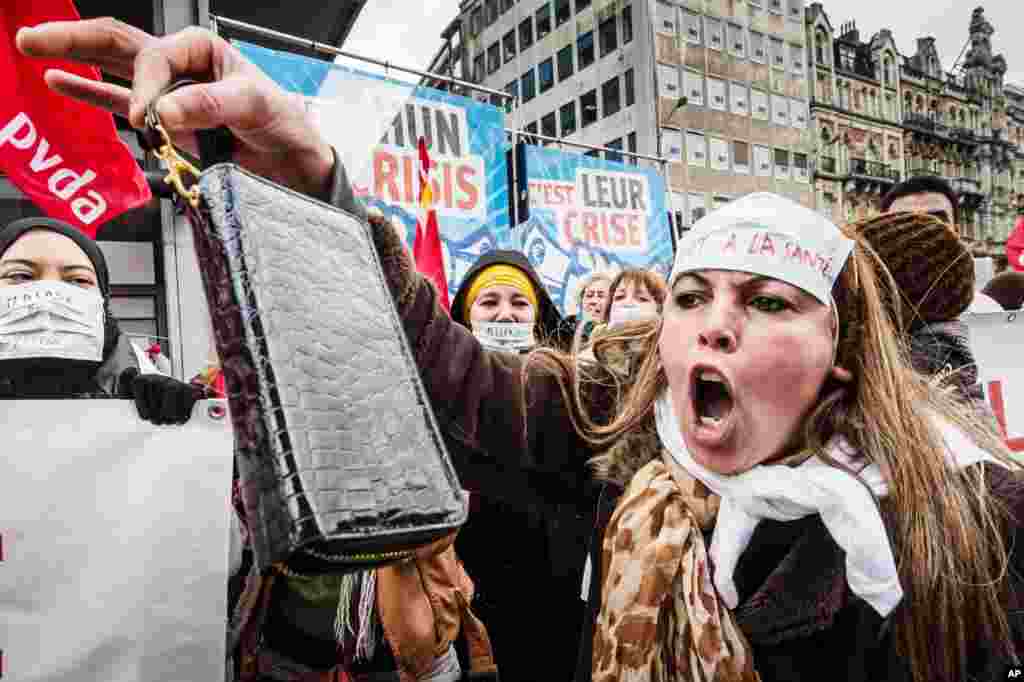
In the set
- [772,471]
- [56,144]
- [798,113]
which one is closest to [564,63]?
[798,113]

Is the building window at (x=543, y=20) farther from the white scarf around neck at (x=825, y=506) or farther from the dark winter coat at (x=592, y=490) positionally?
the white scarf around neck at (x=825, y=506)

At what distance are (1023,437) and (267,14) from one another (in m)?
8.64

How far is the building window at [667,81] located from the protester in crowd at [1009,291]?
3171cm

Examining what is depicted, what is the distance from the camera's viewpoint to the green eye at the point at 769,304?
4.13 ft

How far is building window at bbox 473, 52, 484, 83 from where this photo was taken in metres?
46.5

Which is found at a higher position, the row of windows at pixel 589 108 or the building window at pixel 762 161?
the row of windows at pixel 589 108

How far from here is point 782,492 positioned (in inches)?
46.4

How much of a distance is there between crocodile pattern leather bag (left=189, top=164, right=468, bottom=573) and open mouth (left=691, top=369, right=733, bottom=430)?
1.87ft

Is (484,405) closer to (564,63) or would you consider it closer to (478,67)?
(564,63)

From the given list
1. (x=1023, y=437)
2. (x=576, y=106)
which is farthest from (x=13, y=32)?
(x=576, y=106)

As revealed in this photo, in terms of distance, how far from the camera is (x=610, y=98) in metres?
36.0

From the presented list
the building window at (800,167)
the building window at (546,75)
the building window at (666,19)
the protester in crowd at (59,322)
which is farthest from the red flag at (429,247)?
the building window at (800,167)

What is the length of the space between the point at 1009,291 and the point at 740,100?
36.1 metres

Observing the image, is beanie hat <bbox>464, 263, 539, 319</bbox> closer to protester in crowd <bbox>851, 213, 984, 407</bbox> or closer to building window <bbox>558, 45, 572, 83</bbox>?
protester in crowd <bbox>851, 213, 984, 407</bbox>
